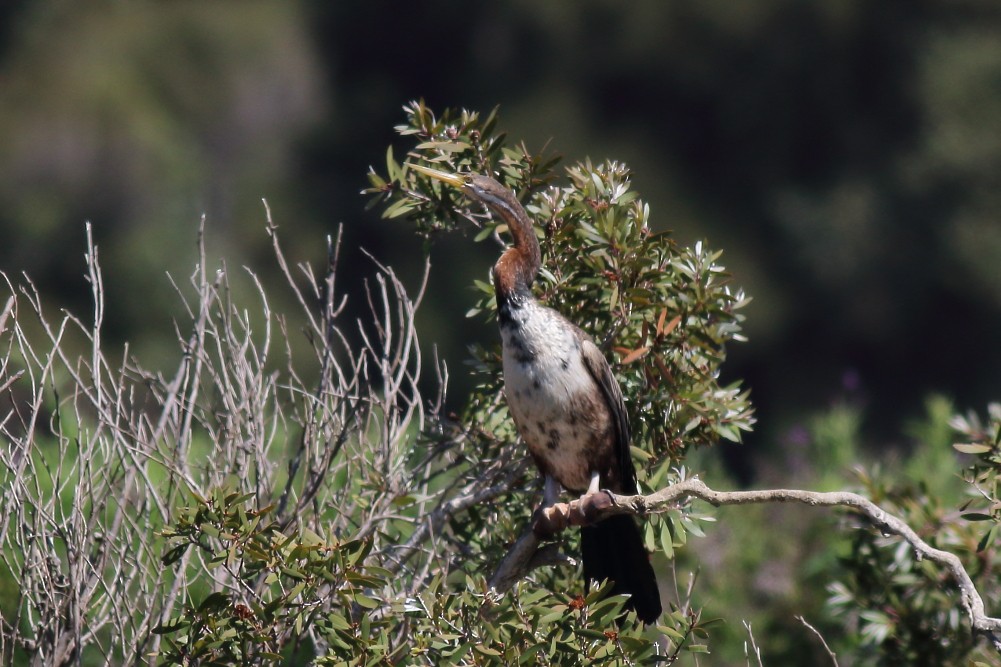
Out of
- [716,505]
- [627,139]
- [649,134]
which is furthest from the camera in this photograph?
[649,134]

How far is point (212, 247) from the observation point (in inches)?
504

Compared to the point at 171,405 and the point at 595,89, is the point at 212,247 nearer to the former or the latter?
the point at 595,89

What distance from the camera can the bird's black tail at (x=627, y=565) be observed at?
12.3ft

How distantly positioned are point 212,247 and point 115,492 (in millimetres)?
9472

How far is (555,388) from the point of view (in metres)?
3.77

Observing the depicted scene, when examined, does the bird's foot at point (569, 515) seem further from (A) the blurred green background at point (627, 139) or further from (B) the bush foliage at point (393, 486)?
(A) the blurred green background at point (627, 139)

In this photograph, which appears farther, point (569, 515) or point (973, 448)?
A: point (569, 515)

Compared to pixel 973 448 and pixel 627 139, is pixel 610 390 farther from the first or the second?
pixel 627 139

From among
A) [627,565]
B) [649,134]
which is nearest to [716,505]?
[627,565]

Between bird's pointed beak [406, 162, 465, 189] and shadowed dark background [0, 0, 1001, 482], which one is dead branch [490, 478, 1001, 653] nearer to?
bird's pointed beak [406, 162, 465, 189]

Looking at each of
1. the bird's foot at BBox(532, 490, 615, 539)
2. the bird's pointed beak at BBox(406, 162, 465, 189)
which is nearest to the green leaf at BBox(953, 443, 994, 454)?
the bird's foot at BBox(532, 490, 615, 539)

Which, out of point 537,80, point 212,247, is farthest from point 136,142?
point 537,80

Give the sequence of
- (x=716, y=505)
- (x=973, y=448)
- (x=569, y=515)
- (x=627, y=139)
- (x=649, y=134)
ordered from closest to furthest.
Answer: (x=716, y=505), (x=973, y=448), (x=569, y=515), (x=627, y=139), (x=649, y=134)

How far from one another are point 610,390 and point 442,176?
79cm
